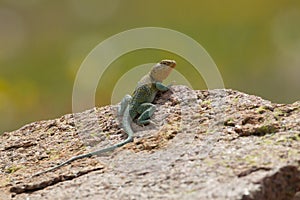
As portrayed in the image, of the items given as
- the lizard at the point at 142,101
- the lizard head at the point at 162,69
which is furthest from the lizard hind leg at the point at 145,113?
the lizard head at the point at 162,69

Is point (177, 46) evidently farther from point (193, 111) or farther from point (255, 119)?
point (255, 119)

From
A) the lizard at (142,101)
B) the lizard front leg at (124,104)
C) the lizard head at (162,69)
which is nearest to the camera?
the lizard at (142,101)

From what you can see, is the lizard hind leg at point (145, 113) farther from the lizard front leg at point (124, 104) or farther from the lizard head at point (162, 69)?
the lizard head at point (162, 69)

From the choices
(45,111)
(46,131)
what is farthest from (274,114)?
(45,111)

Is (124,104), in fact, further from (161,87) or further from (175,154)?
(175,154)

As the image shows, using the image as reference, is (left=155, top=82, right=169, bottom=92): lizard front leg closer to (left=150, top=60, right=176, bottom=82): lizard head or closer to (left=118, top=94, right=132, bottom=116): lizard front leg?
(left=118, top=94, right=132, bottom=116): lizard front leg

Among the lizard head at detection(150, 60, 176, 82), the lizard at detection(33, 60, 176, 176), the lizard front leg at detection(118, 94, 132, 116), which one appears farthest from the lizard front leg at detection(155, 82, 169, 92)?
the lizard head at detection(150, 60, 176, 82)

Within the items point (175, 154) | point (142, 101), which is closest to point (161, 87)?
point (142, 101)
